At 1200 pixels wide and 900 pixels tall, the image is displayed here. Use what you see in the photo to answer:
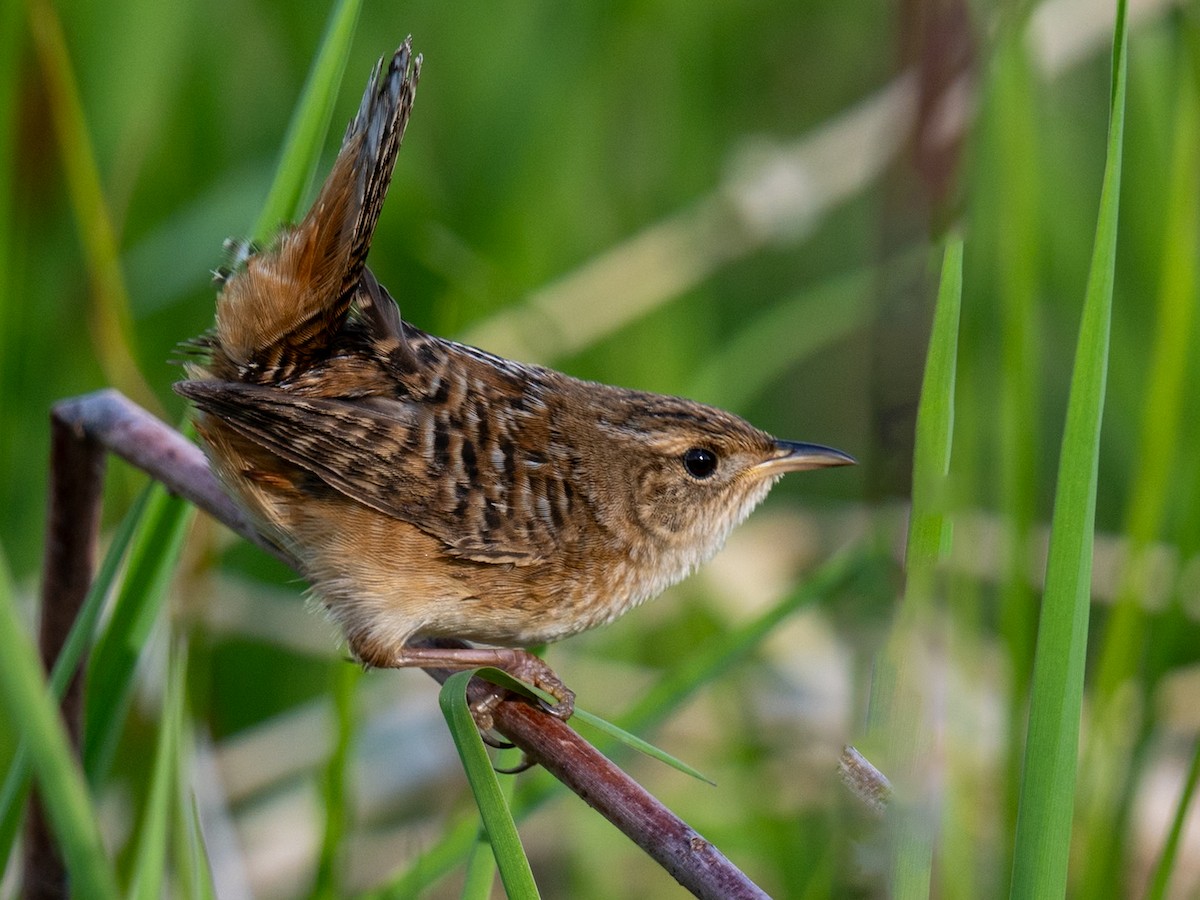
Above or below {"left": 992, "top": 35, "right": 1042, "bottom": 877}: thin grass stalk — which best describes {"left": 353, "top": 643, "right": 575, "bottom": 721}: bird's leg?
below

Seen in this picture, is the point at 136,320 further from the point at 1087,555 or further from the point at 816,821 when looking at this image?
the point at 1087,555

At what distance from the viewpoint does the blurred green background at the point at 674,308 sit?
7.54 feet

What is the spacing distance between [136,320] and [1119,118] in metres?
3.20

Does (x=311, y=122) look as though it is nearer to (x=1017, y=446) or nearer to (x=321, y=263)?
(x=321, y=263)

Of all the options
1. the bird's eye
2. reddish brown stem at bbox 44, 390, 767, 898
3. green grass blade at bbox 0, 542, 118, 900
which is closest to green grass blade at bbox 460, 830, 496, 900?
reddish brown stem at bbox 44, 390, 767, 898

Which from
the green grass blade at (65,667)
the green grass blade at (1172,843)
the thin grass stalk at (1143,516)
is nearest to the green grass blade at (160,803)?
the green grass blade at (65,667)

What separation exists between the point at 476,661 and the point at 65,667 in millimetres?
662

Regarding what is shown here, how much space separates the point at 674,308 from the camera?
4102 millimetres

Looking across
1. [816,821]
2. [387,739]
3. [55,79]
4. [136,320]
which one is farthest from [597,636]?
[55,79]

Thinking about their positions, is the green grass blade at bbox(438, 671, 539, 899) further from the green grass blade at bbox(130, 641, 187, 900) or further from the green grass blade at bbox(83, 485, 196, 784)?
the green grass blade at bbox(83, 485, 196, 784)

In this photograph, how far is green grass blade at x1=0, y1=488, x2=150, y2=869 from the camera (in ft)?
5.63

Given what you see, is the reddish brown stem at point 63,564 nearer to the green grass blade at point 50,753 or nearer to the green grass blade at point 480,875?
the green grass blade at point 480,875

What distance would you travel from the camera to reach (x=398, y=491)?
2.31 meters

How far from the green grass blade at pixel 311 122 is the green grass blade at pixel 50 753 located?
2.93 feet
